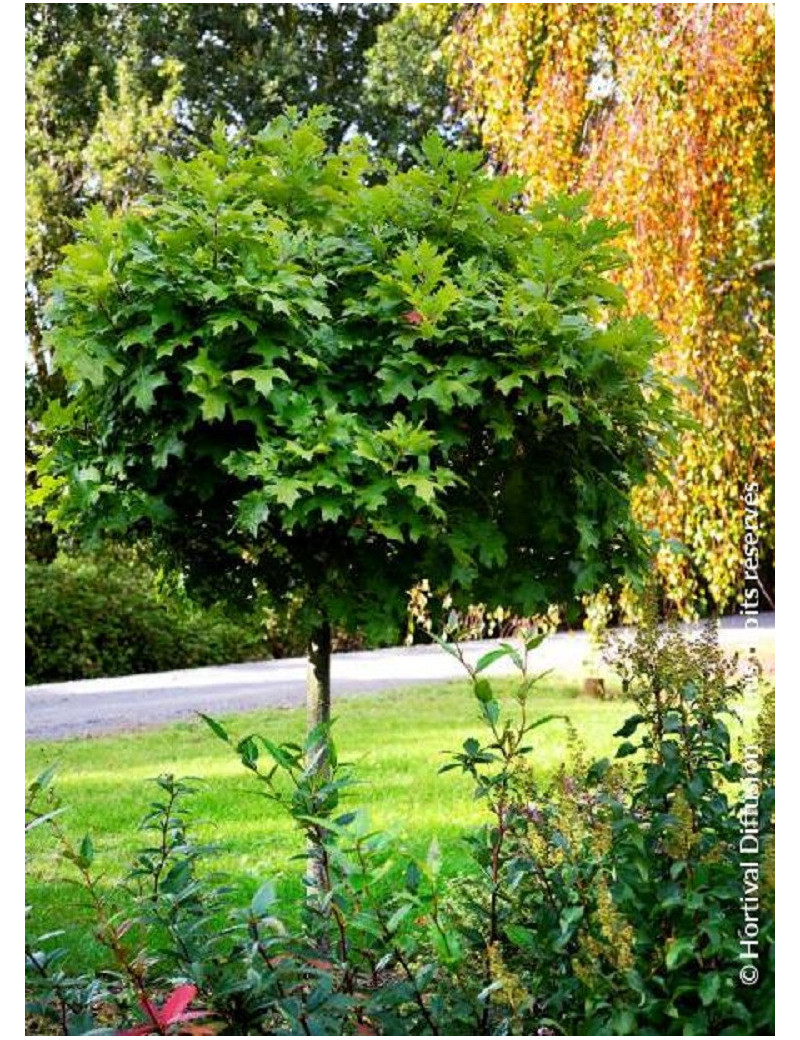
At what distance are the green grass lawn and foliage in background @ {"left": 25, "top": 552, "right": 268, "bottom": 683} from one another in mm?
2174

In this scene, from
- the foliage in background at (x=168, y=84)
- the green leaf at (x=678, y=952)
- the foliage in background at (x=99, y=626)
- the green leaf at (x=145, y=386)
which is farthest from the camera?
the foliage in background at (x=168, y=84)

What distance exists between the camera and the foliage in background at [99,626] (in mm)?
9289

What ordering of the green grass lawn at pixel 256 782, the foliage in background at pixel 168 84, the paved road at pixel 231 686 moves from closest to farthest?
the green grass lawn at pixel 256 782 → the paved road at pixel 231 686 → the foliage in background at pixel 168 84

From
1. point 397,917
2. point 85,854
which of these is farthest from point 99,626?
point 397,917

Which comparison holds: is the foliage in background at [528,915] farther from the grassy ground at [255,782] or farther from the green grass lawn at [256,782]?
the grassy ground at [255,782]

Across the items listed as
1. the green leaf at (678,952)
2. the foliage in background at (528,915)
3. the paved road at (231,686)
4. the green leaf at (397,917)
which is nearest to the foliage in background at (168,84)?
the paved road at (231,686)

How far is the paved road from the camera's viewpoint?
759 centimetres

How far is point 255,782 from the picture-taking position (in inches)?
230

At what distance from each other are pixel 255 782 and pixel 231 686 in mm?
3022

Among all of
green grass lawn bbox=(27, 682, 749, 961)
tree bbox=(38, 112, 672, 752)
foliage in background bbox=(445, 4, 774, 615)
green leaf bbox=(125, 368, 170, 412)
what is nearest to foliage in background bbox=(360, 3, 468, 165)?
foliage in background bbox=(445, 4, 774, 615)

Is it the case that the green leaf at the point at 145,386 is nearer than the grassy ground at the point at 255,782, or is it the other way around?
the green leaf at the point at 145,386

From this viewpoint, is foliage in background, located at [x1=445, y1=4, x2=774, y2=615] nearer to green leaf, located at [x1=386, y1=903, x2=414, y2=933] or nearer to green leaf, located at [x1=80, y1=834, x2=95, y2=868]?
green leaf, located at [x1=386, y1=903, x2=414, y2=933]

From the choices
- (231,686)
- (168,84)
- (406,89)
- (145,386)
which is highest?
(168,84)

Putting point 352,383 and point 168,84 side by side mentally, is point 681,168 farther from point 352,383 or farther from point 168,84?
point 168,84
